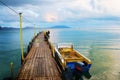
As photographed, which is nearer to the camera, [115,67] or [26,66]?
[26,66]

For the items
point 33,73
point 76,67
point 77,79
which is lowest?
point 77,79

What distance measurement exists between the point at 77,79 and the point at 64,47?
1414cm

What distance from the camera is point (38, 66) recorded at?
22.5 m

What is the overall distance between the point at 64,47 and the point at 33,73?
25000 mm

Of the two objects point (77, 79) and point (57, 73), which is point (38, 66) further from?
point (77, 79)

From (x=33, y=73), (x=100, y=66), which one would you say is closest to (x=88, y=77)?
(x=100, y=66)

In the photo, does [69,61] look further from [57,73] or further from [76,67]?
[57,73]

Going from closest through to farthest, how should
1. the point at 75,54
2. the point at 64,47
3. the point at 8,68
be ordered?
the point at 8,68 → the point at 75,54 → the point at 64,47

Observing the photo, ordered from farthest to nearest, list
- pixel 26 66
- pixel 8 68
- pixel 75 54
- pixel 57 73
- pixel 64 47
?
pixel 64 47, pixel 75 54, pixel 8 68, pixel 26 66, pixel 57 73

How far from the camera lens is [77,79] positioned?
30891 millimetres

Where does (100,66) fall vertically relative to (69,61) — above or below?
below

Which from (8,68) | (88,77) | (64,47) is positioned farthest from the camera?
(64,47)

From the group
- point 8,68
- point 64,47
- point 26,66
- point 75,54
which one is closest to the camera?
point 26,66

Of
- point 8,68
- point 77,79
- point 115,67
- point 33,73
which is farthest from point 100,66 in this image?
point 33,73
